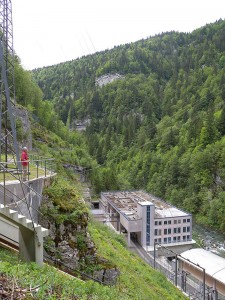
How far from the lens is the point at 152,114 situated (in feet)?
433

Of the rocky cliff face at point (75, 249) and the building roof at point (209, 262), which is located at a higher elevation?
the rocky cliff face at point (75, 249)

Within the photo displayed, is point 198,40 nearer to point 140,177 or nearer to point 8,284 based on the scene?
point 140,177

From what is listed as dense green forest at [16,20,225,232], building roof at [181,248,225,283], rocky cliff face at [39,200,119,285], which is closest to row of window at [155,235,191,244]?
building roof at [181,248,225,283]

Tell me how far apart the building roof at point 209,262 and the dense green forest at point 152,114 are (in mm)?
16567

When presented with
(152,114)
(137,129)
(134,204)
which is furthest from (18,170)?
(152,114)

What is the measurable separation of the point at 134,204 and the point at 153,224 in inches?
296

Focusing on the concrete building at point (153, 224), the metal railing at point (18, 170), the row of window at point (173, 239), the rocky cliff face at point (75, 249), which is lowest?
Answer: the row of window at point (173, 239)

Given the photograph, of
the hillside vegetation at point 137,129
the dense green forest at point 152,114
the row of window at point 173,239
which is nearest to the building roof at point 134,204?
the row of window at point 173,239

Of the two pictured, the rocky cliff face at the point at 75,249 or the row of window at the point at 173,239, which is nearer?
the rocky cliff face at the point at 75,249

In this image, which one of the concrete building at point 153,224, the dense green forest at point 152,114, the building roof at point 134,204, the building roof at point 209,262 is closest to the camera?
the building roof at point 209,262

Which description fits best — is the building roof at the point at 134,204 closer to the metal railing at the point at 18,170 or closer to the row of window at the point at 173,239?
the row of window at the point at 173,239

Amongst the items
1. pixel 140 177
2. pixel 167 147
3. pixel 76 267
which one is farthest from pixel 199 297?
pixel 167 147

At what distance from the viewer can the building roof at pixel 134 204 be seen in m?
43.2

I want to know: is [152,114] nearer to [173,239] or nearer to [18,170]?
[173,239]
